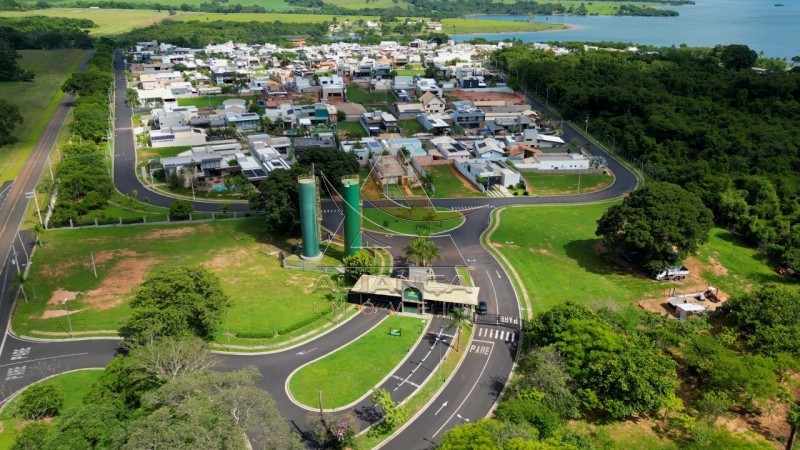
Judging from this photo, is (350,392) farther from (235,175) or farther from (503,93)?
(503,93)

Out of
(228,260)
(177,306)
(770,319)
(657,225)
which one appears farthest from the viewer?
(228,260)

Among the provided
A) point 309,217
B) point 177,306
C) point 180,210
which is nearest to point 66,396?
point 177,306

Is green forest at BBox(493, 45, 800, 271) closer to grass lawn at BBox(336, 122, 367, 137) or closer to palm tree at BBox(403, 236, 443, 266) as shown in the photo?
palm tree at BBox(403, 236, 443, 266)

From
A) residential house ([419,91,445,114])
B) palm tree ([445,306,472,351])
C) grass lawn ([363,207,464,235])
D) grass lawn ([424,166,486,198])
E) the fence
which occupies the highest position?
residential house ([419,91,445,114])

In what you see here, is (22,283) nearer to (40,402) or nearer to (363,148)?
(40,402)

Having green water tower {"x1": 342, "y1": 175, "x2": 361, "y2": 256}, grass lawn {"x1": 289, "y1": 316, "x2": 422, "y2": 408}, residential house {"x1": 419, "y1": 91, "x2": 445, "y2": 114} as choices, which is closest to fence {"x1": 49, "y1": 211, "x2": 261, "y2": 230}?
green water tower {"x1": 342, "y1": 175, "x2": 361, "y2": 256}

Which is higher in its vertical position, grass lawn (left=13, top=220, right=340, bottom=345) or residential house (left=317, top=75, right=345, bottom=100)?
residential house (left=317, top=75, right=345, bottom=100)

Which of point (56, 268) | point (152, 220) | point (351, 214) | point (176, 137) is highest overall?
point (176, 137)
